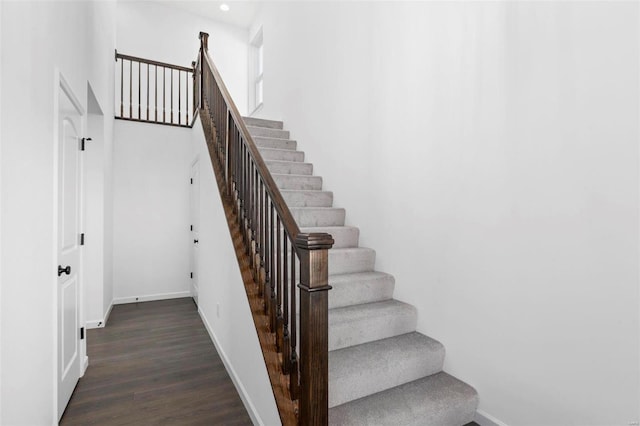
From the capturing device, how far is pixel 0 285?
1245 millimetres

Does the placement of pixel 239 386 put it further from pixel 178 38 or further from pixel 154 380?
pixel 178 38

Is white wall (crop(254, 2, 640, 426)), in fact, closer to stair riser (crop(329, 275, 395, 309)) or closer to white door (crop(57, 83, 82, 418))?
stair riser (crop(329, 275, 395, 309))

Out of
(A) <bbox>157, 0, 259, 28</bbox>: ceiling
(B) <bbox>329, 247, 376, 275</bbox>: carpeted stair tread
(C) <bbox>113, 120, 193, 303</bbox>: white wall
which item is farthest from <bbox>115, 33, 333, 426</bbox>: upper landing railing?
(A) <bbox>157, 0, 259, 28</bbox>: ceiling

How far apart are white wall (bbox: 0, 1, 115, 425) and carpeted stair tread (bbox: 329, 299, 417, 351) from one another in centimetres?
149

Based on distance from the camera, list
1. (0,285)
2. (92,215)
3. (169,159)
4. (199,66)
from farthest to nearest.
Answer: (169,159)
(199,66)
(92,215)
(0,285)

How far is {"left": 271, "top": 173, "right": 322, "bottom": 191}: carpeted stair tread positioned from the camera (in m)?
3.39

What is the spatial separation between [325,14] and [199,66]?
187cm

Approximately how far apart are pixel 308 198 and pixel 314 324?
198cm

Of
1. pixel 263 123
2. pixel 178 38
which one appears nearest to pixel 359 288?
pixel 263 123

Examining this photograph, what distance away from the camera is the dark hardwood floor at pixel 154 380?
218 cm

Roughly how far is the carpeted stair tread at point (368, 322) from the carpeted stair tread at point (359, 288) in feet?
0.16

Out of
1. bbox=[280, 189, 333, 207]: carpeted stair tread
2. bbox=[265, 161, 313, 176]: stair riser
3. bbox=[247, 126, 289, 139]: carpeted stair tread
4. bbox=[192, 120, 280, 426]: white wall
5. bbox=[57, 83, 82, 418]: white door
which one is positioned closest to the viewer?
bbox=[192, 120, 280, 426]: white wall

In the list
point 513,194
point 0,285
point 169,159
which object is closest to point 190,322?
point 169,159

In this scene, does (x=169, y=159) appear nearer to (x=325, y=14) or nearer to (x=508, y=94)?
(x=325, y=14)
